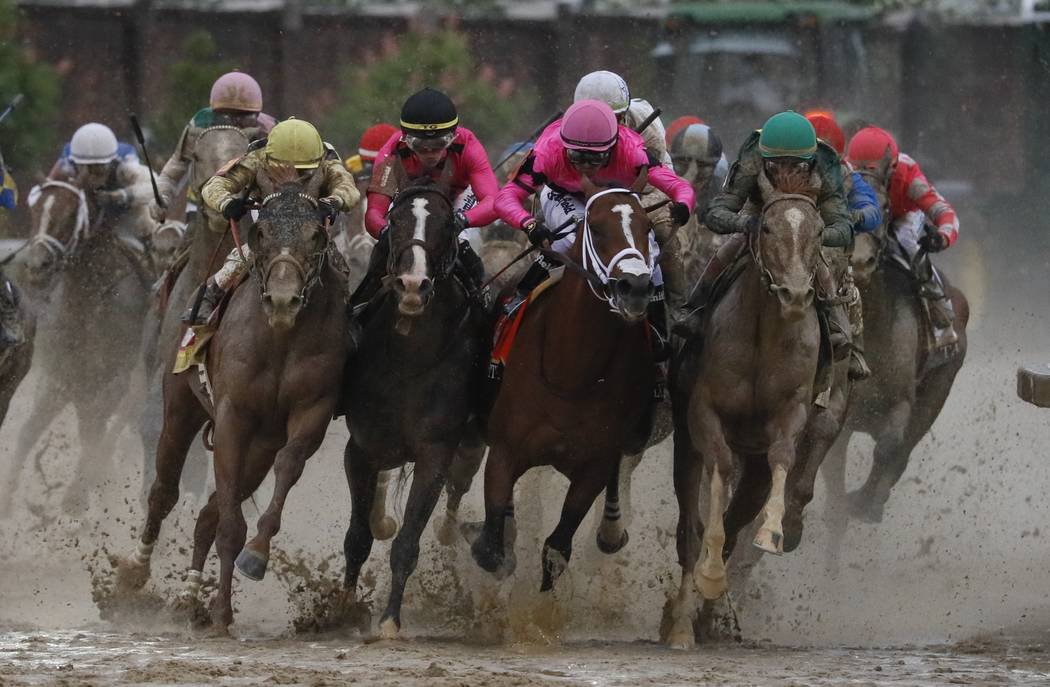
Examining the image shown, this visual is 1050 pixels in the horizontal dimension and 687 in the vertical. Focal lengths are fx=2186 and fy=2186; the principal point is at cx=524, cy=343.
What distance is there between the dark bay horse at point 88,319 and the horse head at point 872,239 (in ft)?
17.3

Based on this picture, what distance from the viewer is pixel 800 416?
983 cm

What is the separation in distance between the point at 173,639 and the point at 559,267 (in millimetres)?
2480

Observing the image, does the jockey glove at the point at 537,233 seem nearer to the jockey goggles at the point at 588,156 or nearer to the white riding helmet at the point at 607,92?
the jockey goggles at the point at 588,156

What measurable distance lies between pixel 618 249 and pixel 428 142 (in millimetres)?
1368

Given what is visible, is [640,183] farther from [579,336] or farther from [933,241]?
[933,241]

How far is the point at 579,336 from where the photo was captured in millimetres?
9938

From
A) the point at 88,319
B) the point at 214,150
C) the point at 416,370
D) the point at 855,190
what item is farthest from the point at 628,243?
the point at 88,319

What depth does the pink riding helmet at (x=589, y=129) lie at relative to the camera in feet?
32.9

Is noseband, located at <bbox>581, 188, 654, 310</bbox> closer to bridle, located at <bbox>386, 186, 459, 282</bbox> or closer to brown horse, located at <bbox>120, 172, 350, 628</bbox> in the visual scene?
bridle, located at <bbox>386, 186, 459, 282</bbox>

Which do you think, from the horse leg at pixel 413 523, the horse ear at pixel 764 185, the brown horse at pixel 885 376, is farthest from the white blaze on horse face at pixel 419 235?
the brown horse at pixel 885 376

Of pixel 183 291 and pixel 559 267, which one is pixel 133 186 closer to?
pixel 183 291

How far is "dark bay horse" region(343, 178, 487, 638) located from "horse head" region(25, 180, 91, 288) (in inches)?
194

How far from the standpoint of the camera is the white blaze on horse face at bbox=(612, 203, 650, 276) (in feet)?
30.7

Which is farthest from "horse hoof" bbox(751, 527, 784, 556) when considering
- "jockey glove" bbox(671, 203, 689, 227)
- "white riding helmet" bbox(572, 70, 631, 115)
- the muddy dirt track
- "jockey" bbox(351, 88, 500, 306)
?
"white riding helmet" bbox(572, 70, 631, 115)
